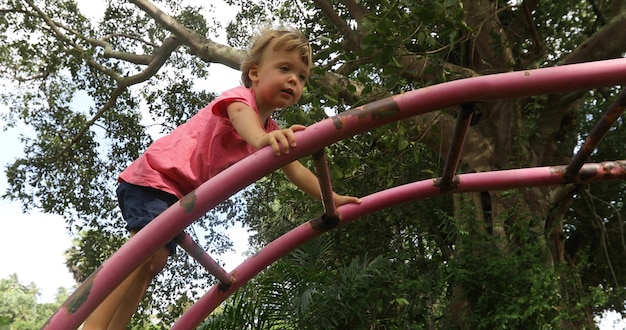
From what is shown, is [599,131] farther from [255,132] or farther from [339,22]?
[339,22]

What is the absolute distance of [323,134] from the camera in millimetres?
1263

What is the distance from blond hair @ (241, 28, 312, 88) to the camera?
158 centimetres

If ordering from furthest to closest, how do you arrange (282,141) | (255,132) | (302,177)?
(302,177)
(255,132)
(282,141)

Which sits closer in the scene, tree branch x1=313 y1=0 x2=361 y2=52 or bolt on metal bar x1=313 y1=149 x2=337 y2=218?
bolt on metal bar x1=313 y1=149 x2=337 y2=218

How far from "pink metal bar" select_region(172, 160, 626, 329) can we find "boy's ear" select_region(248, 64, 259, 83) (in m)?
0.53

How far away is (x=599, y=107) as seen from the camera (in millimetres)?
5965

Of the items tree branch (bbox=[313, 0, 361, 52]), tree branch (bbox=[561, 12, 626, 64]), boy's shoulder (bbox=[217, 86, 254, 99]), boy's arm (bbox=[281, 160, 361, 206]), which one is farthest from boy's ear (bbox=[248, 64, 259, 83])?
tree branch (bbox=[561, 12, 626, 64])

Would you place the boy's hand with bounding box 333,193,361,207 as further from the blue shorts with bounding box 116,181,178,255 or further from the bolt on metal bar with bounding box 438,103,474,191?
the blue shorts with bounding box 116,181,178,255

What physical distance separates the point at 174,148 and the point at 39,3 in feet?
20.8

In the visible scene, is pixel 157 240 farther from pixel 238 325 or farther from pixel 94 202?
pixel 94 202

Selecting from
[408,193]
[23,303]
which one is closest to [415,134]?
[408,193]

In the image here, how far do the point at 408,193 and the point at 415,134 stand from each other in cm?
241

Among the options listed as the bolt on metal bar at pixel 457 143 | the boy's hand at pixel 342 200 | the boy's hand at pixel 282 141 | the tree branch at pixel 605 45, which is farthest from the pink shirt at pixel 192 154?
the tree branch at pixel 605 45

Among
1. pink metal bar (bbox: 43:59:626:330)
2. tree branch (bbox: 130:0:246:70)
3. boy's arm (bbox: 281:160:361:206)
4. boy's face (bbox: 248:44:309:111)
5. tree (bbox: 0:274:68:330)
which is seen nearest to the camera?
pink metal bar (bbox: 43:59:626:330)
